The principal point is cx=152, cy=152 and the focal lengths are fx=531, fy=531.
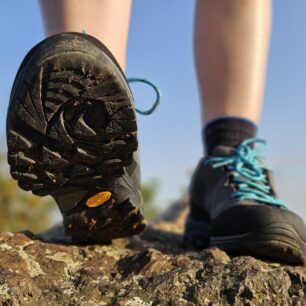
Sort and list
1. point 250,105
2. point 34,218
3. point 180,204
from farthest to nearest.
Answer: point 34,218 < point 180,204 < point 250,105

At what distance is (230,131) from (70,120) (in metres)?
0.80

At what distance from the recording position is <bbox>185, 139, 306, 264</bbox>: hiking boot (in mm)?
1487

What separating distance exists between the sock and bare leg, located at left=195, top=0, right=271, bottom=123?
3 centimetres

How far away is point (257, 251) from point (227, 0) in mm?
940

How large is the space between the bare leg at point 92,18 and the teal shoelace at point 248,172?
22.2 inches

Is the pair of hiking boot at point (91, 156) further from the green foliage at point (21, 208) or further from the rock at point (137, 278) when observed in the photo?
the green foliage at point (21, 208)

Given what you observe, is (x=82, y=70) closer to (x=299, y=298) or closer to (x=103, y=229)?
(x=103, y=229)

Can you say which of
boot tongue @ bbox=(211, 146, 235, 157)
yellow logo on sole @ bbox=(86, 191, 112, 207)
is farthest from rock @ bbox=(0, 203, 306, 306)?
boot tongue @ bbox=(211, 146, 235, 157)

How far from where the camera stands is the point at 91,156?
4.14 ft

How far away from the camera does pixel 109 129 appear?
1.22 meters

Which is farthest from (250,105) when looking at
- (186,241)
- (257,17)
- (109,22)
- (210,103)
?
(109,22)

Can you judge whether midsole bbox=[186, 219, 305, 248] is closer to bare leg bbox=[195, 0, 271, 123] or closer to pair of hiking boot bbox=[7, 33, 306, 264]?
pair of hiking boot bbox=[7, 33, 306, 264]

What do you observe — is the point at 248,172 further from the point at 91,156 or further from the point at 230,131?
the point at 91,156

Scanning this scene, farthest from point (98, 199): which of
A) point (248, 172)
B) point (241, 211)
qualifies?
point (248, 172)
